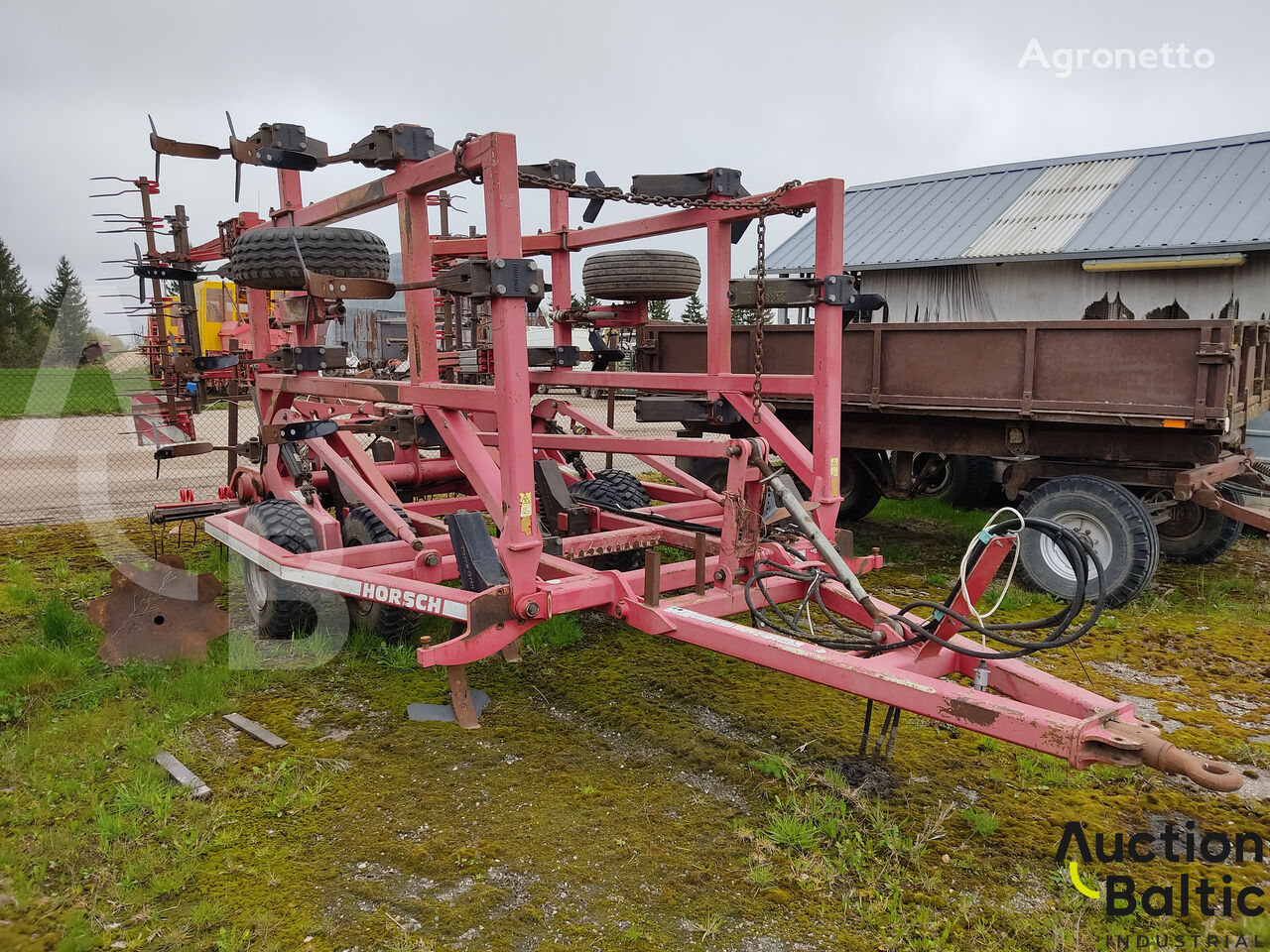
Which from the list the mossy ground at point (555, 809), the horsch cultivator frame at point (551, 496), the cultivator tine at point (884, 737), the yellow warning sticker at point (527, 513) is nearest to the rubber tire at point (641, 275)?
the horsch cultivator frame at point (551, 496)

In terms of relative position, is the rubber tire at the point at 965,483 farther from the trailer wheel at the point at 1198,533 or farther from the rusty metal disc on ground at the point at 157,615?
the rusty metal disc on ground at the point at 157,615

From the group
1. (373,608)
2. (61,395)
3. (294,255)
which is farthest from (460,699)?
(61,395)

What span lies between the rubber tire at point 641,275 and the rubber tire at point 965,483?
4317 mm

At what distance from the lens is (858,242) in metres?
13.4

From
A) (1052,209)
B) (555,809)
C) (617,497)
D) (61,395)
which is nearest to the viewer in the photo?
(555,809)

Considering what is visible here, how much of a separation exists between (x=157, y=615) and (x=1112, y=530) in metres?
5.94

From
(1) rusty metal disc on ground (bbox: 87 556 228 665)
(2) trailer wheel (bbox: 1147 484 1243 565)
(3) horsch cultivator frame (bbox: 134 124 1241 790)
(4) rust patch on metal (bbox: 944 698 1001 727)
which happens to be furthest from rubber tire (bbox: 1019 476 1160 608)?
(1) rusty metal disc on ground (bbox: 87 556 228 665)

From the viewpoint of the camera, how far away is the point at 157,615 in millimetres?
4816

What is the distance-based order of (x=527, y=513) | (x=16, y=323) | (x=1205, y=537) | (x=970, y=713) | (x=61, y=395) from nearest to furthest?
(x=970, y=713)
(x=527, y=513)
(x=1205, y=537)
(x=61, y=395)
(x=16, y=323)

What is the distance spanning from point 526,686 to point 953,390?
397cm

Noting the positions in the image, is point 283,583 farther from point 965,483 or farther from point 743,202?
point 965,483

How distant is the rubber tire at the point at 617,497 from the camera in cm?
575

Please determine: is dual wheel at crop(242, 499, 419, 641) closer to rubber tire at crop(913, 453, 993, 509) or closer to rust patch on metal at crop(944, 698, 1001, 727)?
rust patch on metal at crop(944, 698, 1001, 727)

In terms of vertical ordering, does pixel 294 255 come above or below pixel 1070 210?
below
